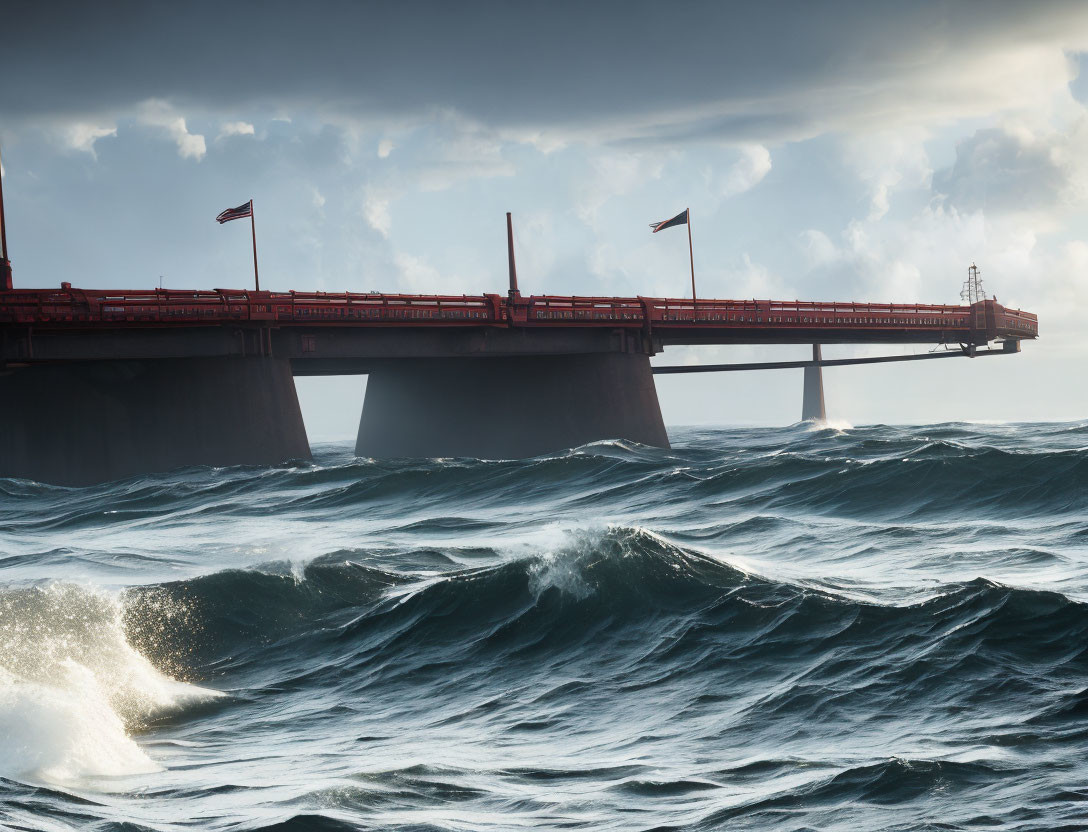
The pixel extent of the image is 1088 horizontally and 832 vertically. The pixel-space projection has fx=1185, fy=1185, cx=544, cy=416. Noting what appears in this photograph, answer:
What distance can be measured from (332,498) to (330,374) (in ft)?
73.1

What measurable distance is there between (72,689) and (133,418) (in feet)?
102

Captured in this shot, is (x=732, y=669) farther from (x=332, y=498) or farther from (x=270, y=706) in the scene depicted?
(x=332, y=498)

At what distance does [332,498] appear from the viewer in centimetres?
3372

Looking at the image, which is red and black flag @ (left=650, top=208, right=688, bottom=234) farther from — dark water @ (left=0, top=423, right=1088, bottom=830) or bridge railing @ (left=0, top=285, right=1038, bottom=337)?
dark water @ (left=0, top=423, right=1088, bottom=830)

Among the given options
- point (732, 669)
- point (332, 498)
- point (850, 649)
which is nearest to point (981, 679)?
point (850, 649)

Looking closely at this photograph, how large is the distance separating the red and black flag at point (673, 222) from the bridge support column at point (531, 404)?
24.6ft

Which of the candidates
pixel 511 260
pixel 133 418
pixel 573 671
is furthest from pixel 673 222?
pixel 573 671

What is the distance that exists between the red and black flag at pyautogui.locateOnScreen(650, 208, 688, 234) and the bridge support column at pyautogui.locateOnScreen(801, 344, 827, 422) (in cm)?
4288

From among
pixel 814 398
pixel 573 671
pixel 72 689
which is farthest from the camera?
pixel 814 398

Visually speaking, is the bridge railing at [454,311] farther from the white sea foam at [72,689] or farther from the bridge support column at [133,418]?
the white sea foam at [72,689]

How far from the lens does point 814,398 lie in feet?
319

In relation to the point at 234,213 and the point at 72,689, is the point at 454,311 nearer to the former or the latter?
the point at 234,213

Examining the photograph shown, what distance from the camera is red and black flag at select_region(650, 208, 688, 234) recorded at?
55688 millimetres

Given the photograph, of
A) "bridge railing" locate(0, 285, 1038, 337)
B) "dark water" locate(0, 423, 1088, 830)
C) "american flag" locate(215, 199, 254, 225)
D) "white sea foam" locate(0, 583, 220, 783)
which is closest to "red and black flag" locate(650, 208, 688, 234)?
"bridge railing" locate(0, 285, 1038, 337)
